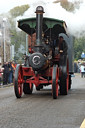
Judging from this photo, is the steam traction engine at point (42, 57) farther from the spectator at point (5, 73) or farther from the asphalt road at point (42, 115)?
the spectator at point (5, 73)

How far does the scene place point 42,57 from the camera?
36.9ft

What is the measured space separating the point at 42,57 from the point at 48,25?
3.81 ft

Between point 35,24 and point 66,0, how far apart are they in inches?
262

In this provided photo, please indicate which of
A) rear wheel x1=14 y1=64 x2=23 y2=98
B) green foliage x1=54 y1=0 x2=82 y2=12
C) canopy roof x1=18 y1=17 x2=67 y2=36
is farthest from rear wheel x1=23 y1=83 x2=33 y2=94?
green foliage x1=54 y1=0 x2=82 y2=12

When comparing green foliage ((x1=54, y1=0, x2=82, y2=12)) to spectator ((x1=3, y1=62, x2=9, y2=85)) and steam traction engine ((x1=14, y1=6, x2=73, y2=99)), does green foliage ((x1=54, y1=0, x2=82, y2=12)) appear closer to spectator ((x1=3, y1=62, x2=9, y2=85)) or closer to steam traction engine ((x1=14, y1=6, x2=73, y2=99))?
steam traction engine ((x1=14, y1=6, x2=73, y2=99))

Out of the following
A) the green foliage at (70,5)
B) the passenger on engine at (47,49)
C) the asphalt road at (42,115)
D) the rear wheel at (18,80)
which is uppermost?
the green foliage at (70,5)

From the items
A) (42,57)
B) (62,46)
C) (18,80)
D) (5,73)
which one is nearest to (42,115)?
(42,57)

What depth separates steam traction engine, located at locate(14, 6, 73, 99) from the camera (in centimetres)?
1132

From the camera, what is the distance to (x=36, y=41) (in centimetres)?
1147

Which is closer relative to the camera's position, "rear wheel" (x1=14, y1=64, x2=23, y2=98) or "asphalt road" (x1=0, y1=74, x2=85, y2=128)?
"asphalt road" (x1=0, y1=74, x2=85, y2=128)

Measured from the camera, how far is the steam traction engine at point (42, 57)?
11320 mm

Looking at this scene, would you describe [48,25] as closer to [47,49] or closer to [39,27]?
[39,27]

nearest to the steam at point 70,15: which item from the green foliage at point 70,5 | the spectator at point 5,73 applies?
the green foliage at point 70,5

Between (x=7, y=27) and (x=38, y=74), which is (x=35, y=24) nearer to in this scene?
(x=38, y=74)
